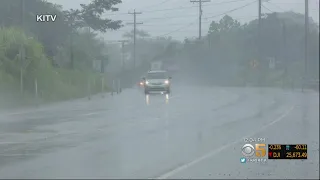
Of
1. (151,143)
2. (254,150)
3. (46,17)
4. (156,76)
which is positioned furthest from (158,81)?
(254,150)

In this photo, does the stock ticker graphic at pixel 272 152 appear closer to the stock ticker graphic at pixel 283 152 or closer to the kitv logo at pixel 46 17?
the stock ticker graphic at pixel 283 152

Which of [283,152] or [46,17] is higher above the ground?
[46,17]

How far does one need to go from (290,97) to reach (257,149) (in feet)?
93.7

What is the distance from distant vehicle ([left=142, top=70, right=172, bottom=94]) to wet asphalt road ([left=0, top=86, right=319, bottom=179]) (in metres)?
19.2

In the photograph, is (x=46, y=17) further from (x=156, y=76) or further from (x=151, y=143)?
(x=156, y=76)

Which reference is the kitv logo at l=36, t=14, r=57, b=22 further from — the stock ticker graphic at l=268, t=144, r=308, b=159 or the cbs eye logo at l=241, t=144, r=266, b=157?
the stock ticker graphic at l=268, t=144, r=308, b=159

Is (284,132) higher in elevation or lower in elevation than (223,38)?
lower

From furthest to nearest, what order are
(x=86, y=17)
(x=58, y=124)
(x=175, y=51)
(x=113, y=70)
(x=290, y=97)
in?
(x=175, y=51) < (x=113, y=70) < (x=290, y=97) < (x=86, y=17) < (x=58, y=124)

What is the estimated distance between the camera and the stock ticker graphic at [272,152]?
935 cm

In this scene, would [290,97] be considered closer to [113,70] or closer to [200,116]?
[113,70]

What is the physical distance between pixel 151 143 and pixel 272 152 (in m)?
5.92

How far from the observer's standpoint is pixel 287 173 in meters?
10.0

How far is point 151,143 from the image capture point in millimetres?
15008

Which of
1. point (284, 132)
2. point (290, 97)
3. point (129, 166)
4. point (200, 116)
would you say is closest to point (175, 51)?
point (290, 97)
